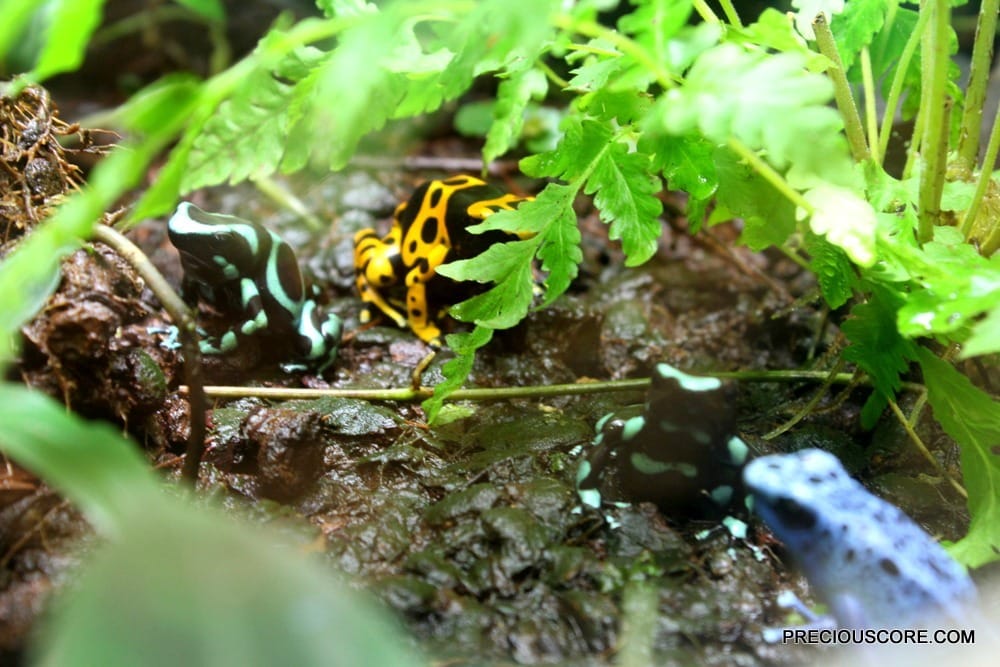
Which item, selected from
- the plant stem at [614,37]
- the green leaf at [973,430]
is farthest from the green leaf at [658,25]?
the green leaf at [973,430]

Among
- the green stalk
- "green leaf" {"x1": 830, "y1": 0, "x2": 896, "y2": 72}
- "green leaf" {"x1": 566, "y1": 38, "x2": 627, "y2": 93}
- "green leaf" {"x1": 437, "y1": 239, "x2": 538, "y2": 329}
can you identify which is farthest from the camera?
"green leaf" {"x1": 830, "y1": 0, "x2": 896, "y2": 72}

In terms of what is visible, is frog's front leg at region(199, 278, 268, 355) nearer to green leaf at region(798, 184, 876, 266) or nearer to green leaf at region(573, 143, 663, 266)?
green leaf at region(573, 143, 663, 266)

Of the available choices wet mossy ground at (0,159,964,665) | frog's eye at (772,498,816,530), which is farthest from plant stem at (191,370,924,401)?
frog's eye at (772,498,816,530)

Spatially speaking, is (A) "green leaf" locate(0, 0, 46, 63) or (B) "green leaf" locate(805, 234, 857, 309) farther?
(B) "green leaf" locate(805, 234, 857, 309)

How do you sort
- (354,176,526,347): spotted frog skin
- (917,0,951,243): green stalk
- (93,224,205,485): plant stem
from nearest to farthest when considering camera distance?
(93,224,205,485): plant stem, (917,0,951,243): green stalk, (354,176,526,347): spotted frog skin

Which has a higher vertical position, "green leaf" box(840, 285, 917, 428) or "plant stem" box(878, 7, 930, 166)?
"plant stem" box(878, 7, 930, 166)

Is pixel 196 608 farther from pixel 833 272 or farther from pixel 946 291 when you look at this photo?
pixel 833 272

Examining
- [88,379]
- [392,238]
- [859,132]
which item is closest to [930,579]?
[859,132]
